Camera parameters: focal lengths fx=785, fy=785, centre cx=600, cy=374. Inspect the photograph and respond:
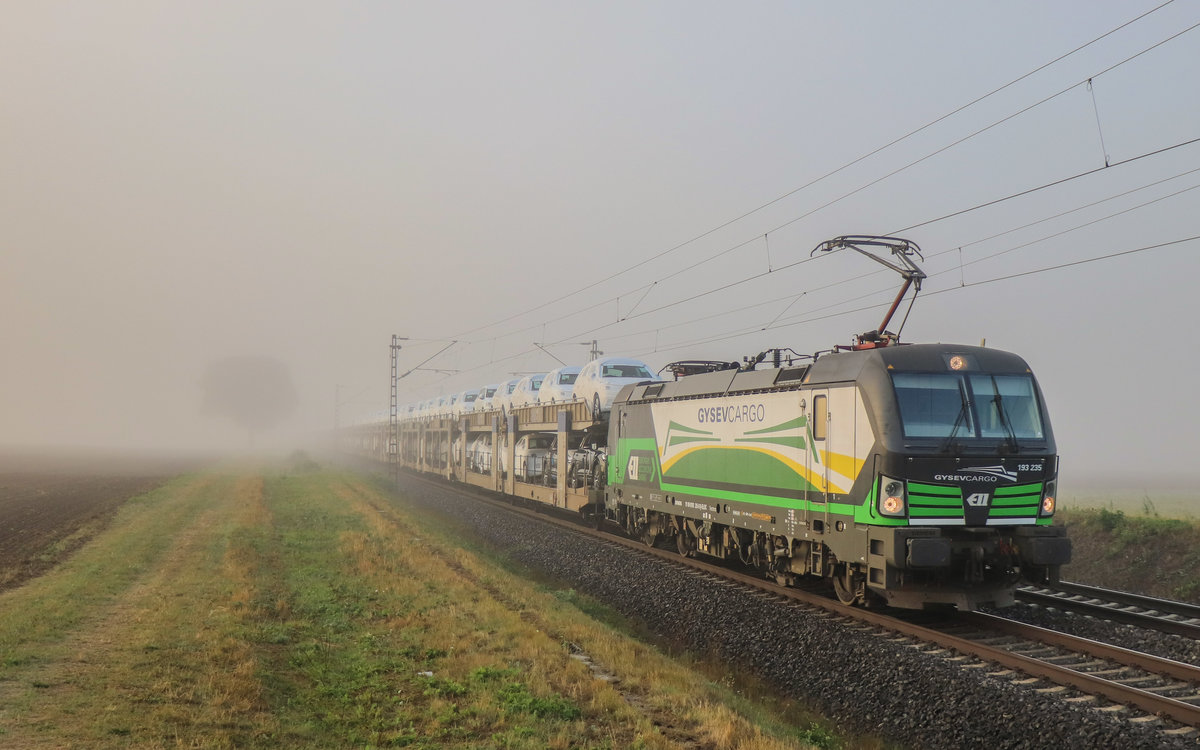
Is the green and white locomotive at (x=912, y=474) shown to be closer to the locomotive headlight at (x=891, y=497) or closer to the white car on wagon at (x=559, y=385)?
the locomotive headlight at (x=891, y=497)

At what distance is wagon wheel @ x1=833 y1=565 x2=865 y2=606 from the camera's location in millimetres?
11742

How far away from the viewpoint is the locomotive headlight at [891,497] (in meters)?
10.3

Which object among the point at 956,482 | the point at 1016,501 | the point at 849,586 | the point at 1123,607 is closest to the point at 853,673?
the point at 849,586

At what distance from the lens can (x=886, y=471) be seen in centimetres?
1042

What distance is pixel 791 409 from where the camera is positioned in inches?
503

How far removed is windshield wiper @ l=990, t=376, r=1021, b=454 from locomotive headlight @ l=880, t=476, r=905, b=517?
6.13 feet

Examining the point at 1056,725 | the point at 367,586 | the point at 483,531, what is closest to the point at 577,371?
the point at 483,531

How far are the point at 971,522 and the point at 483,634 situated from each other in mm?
6721

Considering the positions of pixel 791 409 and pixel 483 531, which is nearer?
pixel 791 409

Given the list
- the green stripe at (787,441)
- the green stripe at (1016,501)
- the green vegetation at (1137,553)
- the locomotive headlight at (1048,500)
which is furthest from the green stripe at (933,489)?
the green vegetation at (1137,553)

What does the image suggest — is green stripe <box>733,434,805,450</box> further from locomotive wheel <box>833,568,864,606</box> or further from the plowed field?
the plowed field

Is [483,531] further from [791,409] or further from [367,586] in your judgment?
[791,409]

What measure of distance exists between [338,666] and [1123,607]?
11.7m

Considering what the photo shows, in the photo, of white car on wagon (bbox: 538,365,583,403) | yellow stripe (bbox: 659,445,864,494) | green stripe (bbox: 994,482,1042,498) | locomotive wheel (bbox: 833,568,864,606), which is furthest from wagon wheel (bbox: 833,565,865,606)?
white car on wagon (bbox: 538,365,583,403)
